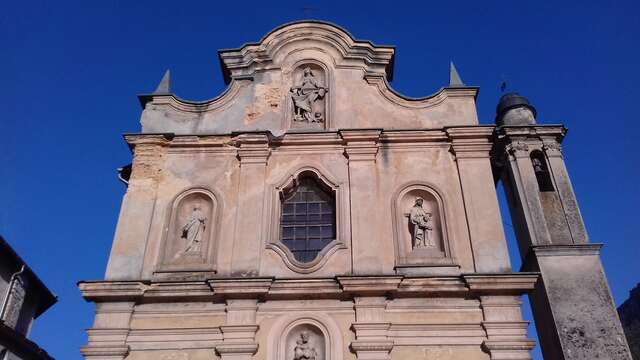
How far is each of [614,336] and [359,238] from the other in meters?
5.04

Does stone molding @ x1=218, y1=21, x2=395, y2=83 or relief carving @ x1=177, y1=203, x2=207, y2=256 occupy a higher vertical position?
stone molding @ x1=218, y1=21, x2=395, y2=83

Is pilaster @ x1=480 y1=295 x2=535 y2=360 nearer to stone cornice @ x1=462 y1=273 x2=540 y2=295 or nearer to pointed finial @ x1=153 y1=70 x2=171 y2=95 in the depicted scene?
stone cornice @ x1=462 y1=273 x2=540 y2=295

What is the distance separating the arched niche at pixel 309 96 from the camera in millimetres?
12789

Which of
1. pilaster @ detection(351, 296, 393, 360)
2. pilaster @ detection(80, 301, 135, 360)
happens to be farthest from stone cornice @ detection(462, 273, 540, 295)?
pilaster @ detection(80, 301, 135, 360)

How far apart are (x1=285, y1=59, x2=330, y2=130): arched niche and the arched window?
4.80 feet

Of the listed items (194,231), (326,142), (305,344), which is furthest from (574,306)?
(194,231)

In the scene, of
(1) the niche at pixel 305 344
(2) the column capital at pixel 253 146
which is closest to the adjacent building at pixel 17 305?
(2) the column capital at pixel 253 146

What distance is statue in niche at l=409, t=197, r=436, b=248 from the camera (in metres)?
10.9

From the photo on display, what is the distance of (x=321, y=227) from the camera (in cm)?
1148

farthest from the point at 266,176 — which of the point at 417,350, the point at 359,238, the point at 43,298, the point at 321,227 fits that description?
the point at 43,298

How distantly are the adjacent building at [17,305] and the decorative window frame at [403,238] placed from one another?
10.2 metres

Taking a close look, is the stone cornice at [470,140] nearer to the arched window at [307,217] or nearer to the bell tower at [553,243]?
the bell tower at [553,243]

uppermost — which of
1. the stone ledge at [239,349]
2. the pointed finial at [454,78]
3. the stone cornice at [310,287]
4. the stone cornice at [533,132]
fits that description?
the pointed finial at [454,78]

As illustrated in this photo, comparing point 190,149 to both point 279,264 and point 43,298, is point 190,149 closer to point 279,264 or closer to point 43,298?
point 279,264
